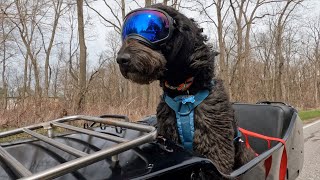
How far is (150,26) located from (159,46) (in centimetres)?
13

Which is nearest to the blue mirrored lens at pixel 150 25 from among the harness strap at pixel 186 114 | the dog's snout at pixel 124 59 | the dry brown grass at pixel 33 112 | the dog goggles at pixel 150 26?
the dog goggles at pixel 150 26

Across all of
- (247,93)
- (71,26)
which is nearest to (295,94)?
(247,93)

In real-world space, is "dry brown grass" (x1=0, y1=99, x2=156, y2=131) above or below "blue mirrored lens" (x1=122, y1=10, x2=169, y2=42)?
below

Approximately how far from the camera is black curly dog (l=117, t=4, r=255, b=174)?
200cm

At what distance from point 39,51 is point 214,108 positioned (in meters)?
35.1

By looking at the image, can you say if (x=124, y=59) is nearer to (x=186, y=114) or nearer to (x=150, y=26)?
(x=150, y=26)

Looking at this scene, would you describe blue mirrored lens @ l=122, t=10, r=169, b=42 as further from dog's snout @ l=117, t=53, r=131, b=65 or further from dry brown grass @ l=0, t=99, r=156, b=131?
dry brown grass @ l=0, t=99, r=156, b=131

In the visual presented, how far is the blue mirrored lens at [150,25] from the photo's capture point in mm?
2027

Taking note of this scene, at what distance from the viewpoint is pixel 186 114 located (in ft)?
7.37

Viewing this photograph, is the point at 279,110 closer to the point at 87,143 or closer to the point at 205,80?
the point at 205,80

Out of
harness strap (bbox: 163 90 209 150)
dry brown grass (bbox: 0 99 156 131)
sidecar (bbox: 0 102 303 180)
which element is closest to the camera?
sidecar (bbox: 0 102 303 180)

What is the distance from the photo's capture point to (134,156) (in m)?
1.69

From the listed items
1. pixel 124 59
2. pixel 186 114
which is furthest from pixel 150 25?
pixel 186 114

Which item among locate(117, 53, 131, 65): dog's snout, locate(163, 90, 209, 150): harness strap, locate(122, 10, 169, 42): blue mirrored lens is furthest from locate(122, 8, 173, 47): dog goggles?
locate(163, 90, 209, 150): harness strap
